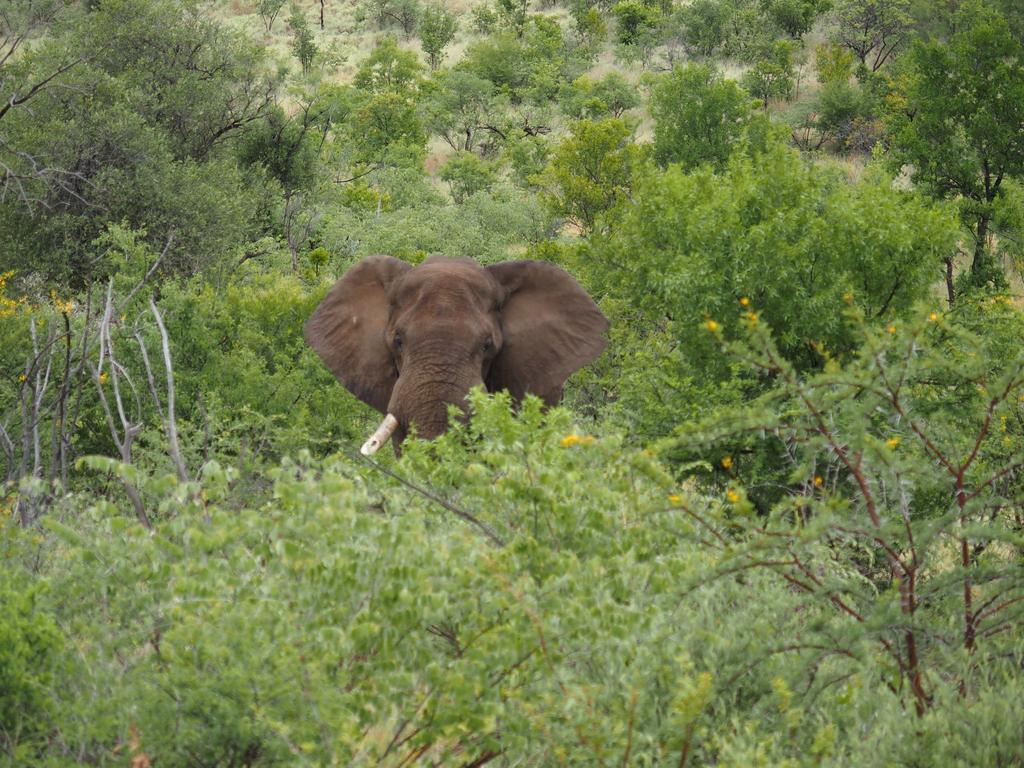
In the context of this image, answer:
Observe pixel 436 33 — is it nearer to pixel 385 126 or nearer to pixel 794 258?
pixel 385 126

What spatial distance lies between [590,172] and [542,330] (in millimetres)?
11946

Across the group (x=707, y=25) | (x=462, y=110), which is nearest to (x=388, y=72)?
(x=462, y=110)

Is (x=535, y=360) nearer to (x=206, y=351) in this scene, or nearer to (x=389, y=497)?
(x=206, y=351)

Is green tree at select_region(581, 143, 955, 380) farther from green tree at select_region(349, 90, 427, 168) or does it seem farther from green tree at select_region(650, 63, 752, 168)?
green tree at select_region(349, 90, 427, 168)

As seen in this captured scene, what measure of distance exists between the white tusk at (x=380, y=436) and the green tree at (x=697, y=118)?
13.2 metres

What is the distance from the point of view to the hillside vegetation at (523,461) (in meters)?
4.46

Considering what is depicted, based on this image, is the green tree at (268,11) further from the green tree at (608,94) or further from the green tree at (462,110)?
the green tree at (608,94)

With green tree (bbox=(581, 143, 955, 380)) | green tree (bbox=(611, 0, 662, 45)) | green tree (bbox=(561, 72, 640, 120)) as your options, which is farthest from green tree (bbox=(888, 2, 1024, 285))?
green tree (bbox=(611, 0, 662, 45))

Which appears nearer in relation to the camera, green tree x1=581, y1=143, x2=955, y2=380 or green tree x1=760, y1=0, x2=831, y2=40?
green tree x1=581, y1=143, x2=955, y2=380

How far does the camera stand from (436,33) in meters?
48.0

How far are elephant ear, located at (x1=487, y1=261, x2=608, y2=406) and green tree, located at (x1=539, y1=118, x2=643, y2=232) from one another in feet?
35.7

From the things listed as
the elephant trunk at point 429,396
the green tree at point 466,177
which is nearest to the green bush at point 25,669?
the elephant trunk at point 429,396

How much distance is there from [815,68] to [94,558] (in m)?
36.3

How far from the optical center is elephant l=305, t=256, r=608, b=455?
33.2 ft
